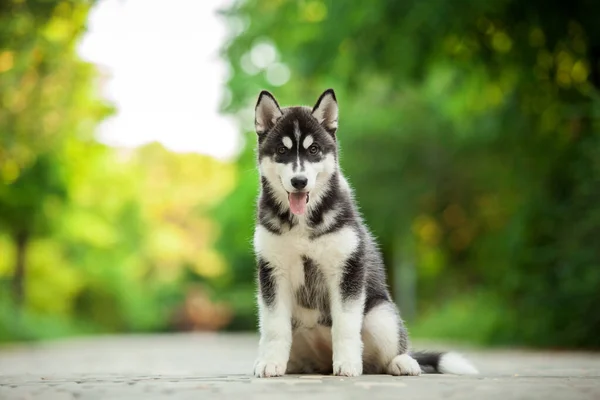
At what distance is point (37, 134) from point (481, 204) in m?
13.0

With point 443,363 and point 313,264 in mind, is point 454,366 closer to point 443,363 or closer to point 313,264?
point 443,363

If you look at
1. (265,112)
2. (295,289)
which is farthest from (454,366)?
(265,112)

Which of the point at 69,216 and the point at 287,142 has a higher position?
the point at 69,216

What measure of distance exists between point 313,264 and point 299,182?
0.57 meters

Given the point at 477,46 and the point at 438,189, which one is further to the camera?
the point at 438,189

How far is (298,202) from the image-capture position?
5.83m

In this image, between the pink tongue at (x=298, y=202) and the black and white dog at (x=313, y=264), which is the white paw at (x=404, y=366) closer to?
the black and white dog at (x=313, y=264)

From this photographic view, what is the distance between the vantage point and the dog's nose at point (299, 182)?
18.8ft

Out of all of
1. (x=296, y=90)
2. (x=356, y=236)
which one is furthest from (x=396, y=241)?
(x=356, y=236)

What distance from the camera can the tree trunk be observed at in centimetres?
2152

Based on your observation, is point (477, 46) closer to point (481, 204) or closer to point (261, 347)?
point (261, 347)

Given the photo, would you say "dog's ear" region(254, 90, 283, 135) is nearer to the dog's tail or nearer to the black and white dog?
the black and white dog

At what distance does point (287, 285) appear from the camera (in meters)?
5.84

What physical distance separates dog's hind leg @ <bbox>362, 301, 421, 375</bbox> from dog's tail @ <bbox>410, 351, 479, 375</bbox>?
39 cm
